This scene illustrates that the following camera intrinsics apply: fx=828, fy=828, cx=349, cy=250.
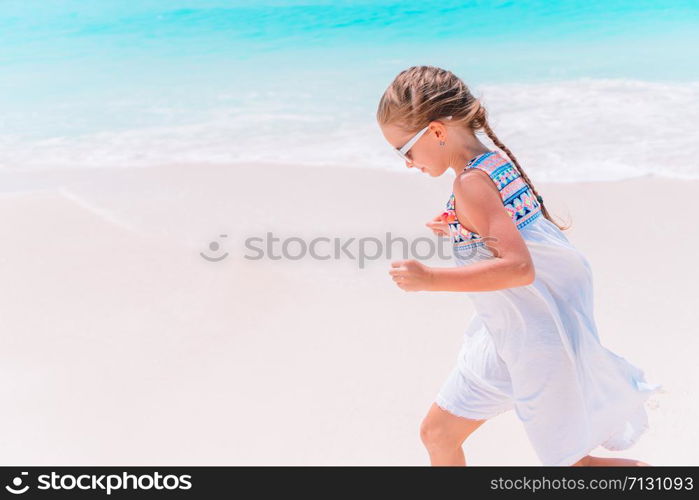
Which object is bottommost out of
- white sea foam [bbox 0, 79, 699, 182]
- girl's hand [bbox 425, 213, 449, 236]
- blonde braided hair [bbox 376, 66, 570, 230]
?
→ girl's hand [bbox 425, 213, 449, 236]

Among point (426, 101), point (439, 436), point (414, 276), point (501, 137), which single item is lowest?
point (439, 436)

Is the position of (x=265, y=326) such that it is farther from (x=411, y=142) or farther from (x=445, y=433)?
(x=411, y=142)

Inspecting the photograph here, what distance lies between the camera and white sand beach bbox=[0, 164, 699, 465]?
282 cm

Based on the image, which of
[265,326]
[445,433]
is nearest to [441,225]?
[445,433]

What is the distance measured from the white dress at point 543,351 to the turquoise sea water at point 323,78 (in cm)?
391

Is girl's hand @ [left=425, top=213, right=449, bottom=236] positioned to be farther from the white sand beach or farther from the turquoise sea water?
the turquoise sea water

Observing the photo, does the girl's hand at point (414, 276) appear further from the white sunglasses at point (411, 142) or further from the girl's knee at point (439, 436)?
the girl's knee at point (439, 436)

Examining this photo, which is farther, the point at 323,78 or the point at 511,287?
the point at 323,78

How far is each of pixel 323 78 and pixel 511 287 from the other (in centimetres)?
933

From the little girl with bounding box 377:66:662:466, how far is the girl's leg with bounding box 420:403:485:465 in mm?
34

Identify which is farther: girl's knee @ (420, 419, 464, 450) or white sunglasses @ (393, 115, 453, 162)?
girl's knee @ (420, 419, 464, 450)

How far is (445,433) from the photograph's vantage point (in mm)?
2189

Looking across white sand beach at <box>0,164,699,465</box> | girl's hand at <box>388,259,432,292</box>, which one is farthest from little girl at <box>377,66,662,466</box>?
white sand beach at <box>0,164,699,465</box>

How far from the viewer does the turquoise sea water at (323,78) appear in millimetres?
7004
